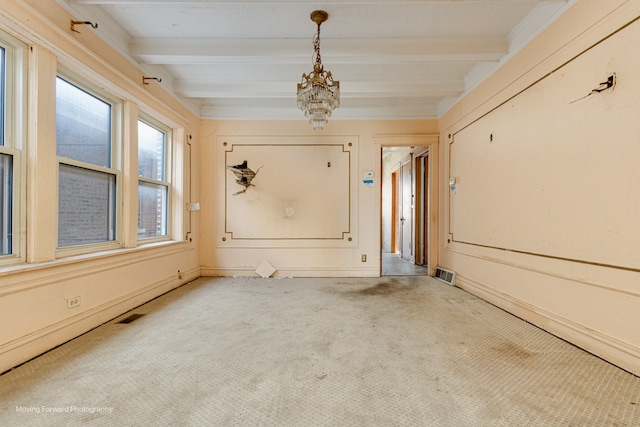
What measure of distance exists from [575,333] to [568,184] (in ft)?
3.06

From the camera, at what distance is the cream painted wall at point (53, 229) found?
1.44 metres

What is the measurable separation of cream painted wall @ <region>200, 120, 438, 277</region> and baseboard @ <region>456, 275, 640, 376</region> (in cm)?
158

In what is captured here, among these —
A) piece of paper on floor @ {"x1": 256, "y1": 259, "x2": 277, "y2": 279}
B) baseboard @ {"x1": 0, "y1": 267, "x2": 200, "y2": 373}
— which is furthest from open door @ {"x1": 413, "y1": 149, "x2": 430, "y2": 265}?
baseboard @ {"x1": 0, "y1": 267, "x2": 200, "y2": 373}

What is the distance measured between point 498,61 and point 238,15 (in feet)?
7.31

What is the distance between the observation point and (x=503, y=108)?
7.67ft

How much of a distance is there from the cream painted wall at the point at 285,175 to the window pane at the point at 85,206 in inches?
56.0

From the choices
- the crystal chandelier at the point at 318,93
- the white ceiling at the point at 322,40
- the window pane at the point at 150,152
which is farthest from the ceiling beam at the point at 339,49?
the window pane at the point at 150,152

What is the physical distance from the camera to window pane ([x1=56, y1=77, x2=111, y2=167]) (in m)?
1.79

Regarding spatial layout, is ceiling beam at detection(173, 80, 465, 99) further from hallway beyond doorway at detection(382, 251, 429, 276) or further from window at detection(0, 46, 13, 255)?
hallway beyond doorway at detection(382, 251, 429, 276)

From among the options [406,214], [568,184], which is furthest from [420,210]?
[568,184]

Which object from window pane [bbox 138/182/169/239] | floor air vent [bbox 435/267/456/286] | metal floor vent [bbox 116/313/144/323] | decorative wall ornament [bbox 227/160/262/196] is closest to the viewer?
metal floor vent [bbox 116/313/144/323]

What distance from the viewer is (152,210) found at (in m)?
2.85

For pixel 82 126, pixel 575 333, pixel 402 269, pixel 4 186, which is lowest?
pixel 402 269

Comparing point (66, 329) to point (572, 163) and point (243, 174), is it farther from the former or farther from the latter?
point (572, 163)
